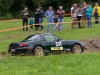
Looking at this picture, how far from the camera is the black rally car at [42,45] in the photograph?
20.7m

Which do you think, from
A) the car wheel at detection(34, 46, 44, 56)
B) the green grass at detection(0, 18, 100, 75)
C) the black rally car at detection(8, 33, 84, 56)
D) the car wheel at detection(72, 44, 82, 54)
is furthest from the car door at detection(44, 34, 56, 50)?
the green grass at detection(0, 18, 100, 75)

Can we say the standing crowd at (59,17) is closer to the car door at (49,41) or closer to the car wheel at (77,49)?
the car wheel at (77,49)

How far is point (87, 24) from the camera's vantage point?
114 ft

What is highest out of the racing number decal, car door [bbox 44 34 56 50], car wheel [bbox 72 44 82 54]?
car door [bbox 44 34 56 50]

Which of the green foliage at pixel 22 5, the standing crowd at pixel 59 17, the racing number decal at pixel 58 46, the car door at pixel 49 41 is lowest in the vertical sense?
the racing number decal at pixel 58 46

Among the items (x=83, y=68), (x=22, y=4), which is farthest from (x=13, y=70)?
(x=22, y=4)

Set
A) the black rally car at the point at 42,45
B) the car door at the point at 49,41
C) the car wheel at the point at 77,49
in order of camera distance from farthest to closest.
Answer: the car wheel at the point at 77,49
the car door at the point at 49,41
the black rally car at the point at 42,45

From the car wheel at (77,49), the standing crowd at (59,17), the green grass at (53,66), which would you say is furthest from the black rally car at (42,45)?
the standing crowd at (59,17)

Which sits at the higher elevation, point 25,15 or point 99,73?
point 25,15

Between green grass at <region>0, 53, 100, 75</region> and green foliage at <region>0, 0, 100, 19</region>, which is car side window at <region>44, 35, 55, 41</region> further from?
green foliage at <region>0, 0, 100, 19</region>

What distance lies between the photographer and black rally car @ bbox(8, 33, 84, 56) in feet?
67.9

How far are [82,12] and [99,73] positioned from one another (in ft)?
62.9

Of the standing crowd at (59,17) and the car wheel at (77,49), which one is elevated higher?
the standing crowd at (59,17)

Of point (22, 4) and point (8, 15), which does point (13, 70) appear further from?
point (22, 4)
